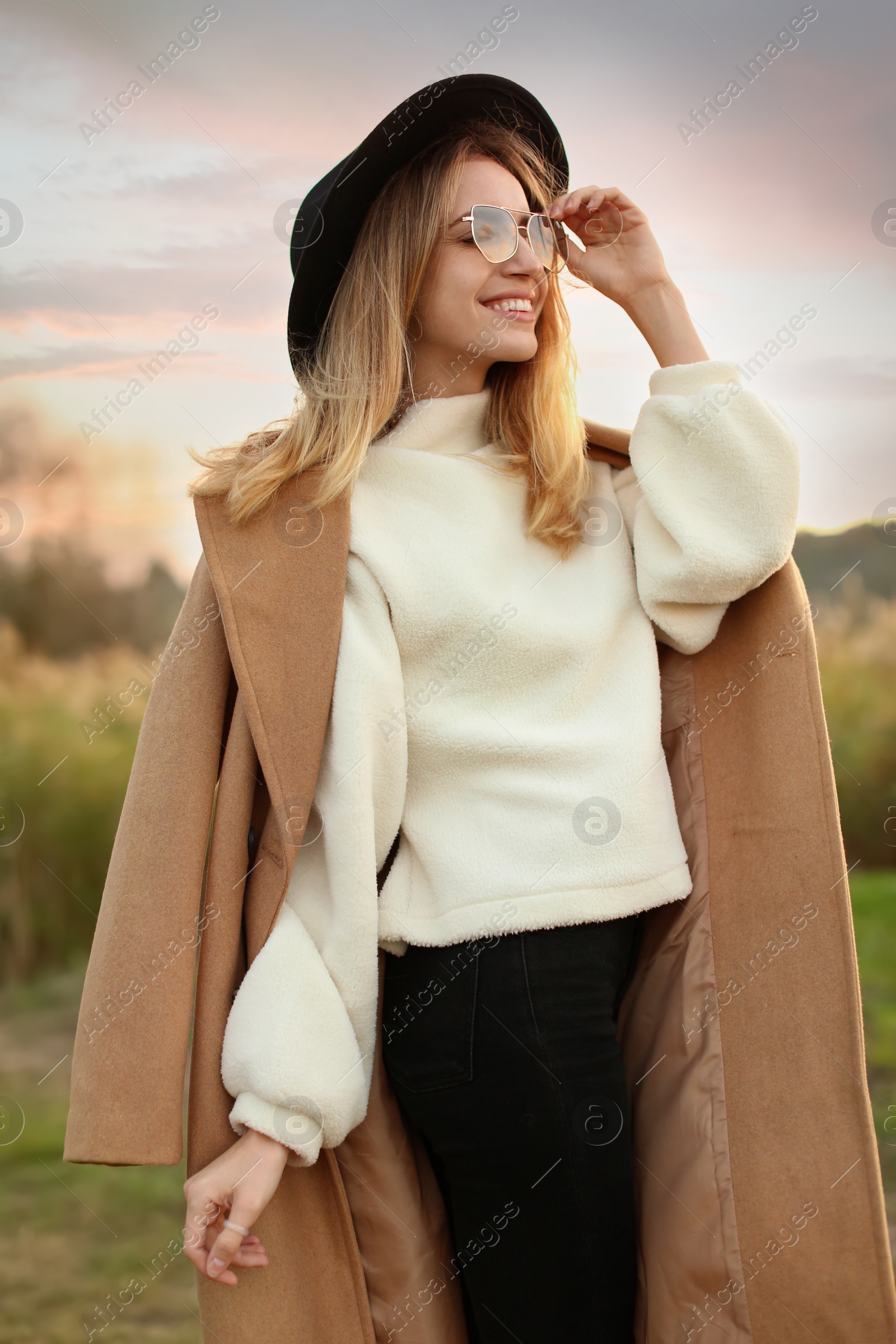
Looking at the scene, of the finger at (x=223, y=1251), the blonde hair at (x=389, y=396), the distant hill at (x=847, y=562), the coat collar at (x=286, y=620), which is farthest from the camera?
the distant hill at (x=847, y=562)

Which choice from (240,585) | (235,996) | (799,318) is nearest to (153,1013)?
(235,996)

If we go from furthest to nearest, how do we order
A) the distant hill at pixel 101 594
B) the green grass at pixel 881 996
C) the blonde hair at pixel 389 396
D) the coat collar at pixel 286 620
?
the distant hill at pixel 101 594
the green grass at pixel 881 996
the blonde hair at pixel 389 396
the coat collar at pixel 286 620

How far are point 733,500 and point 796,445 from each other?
0.32ft

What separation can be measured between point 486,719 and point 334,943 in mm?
304

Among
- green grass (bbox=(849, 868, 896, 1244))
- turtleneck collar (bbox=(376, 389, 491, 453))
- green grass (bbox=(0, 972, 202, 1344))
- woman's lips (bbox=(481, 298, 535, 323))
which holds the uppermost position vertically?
woman's lips (bbox=(481, 298, 535, 323))

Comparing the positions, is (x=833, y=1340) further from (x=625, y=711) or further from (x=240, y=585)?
(x=240, y=585)

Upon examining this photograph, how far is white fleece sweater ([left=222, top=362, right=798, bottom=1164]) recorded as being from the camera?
1070 millimetres

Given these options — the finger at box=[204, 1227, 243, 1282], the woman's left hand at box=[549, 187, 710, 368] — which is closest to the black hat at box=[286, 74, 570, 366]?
the woman's left hand at box=[549, 187, 710, 368]

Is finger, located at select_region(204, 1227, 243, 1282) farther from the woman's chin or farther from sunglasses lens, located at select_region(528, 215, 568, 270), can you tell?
sunglasses lens, located at select_region(528, 215, 568, 270)

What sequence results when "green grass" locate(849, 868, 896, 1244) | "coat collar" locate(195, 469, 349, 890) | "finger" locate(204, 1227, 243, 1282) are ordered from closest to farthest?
"finger" locate(204, 1227, 243, 1282) → "coat collar" locate(195, 469, 349, 890) → "green grass" locate(849, 868, 896, 1244)

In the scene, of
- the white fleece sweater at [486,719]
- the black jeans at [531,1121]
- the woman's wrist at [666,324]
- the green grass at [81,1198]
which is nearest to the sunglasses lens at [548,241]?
the woman's wrist at [666,324]

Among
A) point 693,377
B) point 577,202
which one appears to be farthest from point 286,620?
→ point 577,202

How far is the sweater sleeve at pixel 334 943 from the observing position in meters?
1.03

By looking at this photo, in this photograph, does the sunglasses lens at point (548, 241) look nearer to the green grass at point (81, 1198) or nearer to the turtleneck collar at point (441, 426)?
the turtleneck collar at point (441, 426)
